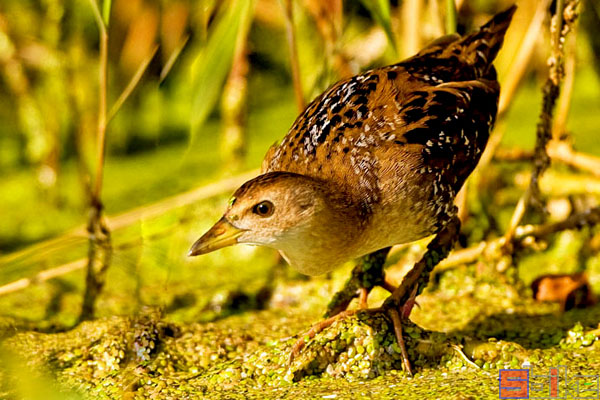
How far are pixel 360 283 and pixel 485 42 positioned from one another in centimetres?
99

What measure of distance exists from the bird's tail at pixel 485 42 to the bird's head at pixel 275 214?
2.94 ft

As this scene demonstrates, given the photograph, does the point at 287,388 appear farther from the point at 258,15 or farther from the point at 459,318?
the point at 258,15

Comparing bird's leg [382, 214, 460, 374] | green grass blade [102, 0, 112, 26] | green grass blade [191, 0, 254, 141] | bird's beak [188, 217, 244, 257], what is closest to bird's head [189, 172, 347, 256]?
bird's beak [188, 217, 244, 257]

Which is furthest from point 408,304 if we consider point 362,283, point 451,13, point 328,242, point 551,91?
point 451,13

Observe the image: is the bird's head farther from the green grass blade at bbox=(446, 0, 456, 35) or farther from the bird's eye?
→ the green grass blade at bbox=(446, 0, 456, 35)

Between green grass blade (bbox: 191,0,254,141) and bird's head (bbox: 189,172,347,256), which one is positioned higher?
green grass blade (bbox: 191,0,254,141)

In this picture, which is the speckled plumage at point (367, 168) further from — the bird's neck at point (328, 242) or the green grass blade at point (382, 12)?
the green grass blade at point (382, 12)

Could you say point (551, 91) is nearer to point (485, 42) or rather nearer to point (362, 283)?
point (485, 42)

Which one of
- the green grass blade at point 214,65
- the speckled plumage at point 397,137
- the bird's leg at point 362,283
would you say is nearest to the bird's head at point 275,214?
the speckled plumage at point 397,137

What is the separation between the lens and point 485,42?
11.1 feet

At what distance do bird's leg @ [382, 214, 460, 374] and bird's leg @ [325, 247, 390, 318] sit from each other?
0.19 m

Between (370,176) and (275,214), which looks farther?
(370,176)

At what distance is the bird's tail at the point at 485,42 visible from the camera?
3336mm

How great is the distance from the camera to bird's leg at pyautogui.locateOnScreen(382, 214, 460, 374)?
298 centimetres
